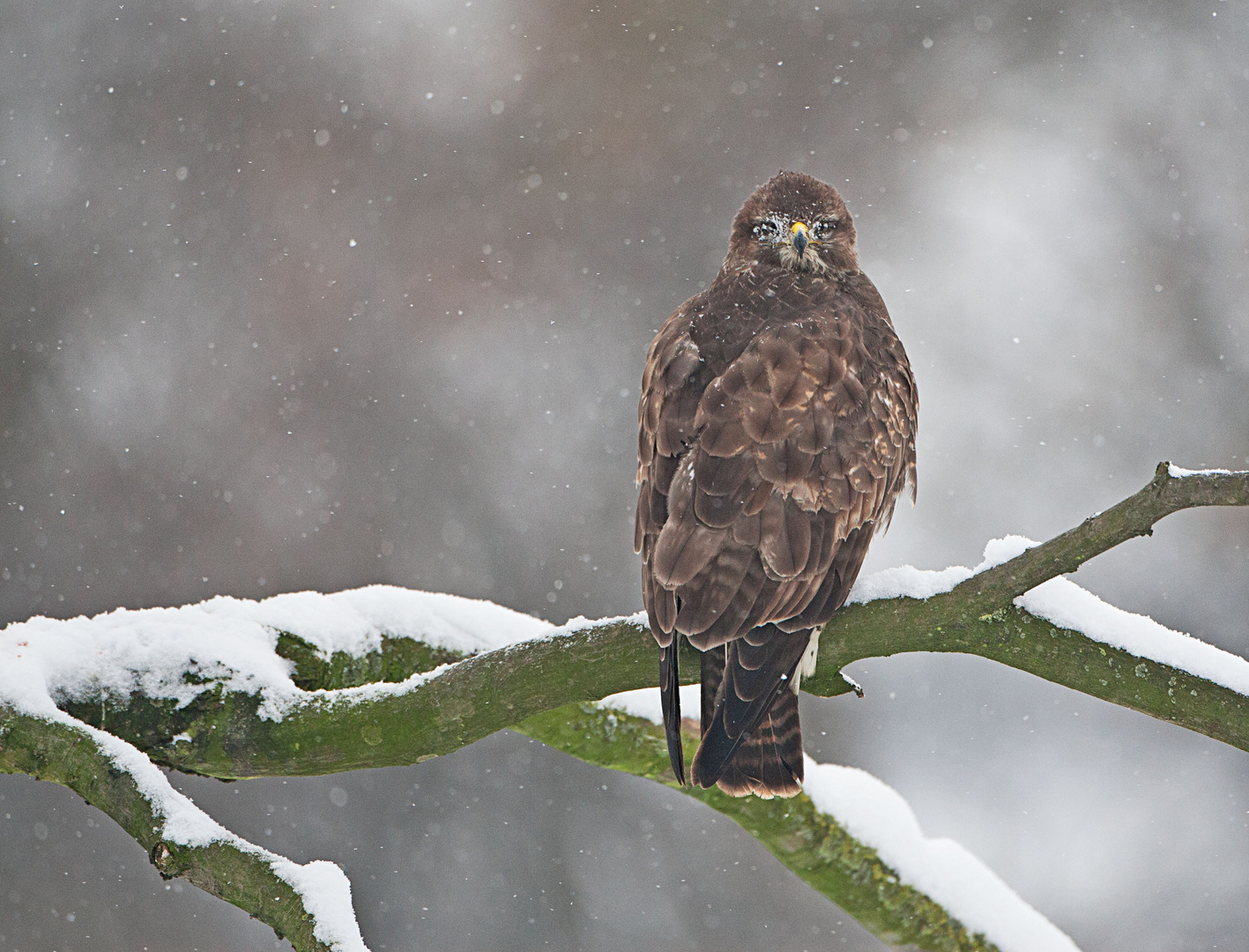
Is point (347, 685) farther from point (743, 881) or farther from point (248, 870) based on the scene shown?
point (743, 881)

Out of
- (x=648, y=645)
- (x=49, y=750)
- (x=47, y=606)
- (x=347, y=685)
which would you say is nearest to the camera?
(x=49, y=750)

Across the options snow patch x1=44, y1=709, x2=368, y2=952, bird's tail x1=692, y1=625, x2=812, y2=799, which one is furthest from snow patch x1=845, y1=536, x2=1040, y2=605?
snow patch x1=44, y1=709, x2=368, y2=952

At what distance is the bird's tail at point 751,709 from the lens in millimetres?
2494

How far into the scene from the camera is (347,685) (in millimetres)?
3004

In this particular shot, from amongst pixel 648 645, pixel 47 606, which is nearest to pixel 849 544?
pixel 648 645

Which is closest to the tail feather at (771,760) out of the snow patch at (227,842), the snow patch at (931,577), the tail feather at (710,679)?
the tail feather at (710,679)

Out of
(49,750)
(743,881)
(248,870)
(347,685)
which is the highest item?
(743,881)

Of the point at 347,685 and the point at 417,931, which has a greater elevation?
the point at 417,931

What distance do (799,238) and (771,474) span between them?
106 centimetres

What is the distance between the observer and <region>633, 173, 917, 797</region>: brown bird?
251 cm

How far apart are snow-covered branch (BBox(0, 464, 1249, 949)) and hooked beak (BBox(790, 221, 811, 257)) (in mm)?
1281

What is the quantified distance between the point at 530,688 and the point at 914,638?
0.76 m

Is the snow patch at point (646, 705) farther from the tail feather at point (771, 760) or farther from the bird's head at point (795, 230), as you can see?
the bird's head at point (795, 230)

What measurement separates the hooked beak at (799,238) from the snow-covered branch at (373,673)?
1.28m
